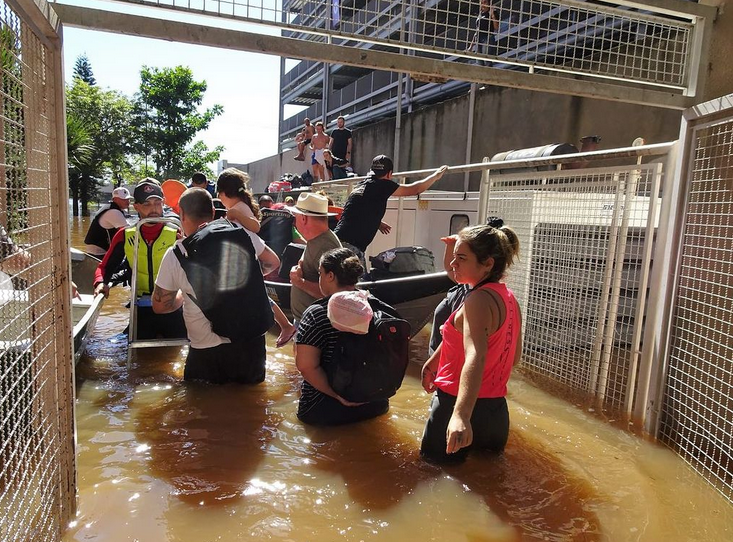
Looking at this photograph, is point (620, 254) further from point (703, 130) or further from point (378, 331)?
point (378, 331)

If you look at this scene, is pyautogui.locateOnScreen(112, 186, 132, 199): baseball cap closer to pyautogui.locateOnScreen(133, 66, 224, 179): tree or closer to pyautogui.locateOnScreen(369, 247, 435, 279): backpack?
pyautogui.locateOnScreen(369, 247, 435, 279): backpack

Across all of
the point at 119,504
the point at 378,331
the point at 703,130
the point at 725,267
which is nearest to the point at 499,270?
Answer: the point at 378,331

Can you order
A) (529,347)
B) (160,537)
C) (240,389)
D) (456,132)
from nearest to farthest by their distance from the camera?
1. (160,537)
2. (240,389)
3. (529,347)
4. (456,132)

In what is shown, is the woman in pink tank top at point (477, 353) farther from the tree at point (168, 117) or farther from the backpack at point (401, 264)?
the tree at point (168, 117)

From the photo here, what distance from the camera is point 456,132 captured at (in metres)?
15.1

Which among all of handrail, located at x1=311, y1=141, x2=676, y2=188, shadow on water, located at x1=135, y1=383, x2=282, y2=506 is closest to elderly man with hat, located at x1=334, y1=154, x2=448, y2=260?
handrail, located at x1=311, y1=141, x2=676, y2=188

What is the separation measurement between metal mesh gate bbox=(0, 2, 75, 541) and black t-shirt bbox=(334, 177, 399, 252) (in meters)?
3.64

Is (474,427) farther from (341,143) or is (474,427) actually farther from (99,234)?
(341,143)

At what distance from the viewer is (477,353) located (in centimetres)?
261

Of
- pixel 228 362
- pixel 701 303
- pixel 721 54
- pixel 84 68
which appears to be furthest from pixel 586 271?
pixel 84 68

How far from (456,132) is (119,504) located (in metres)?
14.0

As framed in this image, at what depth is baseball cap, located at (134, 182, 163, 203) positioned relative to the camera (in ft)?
17.1

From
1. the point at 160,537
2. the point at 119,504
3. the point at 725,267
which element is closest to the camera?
the point at 160,537

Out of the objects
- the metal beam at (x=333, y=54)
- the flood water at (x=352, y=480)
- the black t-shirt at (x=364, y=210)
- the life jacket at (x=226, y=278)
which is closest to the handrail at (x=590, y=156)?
the metal beam at (x=333, y=54)
